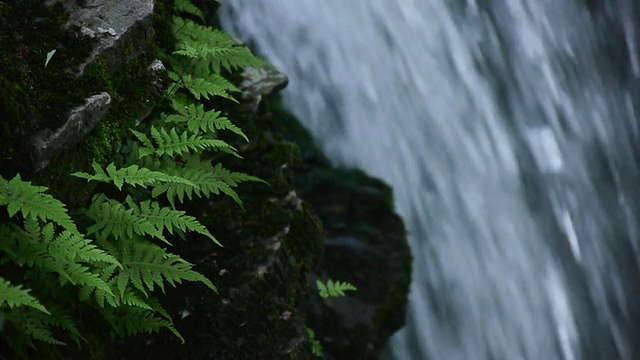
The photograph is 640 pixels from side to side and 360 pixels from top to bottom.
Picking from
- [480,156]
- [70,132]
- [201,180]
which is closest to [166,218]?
[201,180]

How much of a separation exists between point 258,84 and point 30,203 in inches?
102

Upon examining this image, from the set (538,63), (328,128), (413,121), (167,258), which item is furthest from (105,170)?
(538,63)

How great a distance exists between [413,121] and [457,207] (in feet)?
3.39

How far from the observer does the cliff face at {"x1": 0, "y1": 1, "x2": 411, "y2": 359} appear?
3209mm

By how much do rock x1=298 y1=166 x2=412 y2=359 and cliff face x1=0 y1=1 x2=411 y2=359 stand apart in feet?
0.04

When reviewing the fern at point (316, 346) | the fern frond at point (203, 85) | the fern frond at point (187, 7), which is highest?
the fern frond at point (187, 7)

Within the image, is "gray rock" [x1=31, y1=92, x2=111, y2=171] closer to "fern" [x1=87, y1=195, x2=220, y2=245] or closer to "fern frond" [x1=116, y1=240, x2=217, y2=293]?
"fern" [x1=87, y1=195, x2=220, y2=245]

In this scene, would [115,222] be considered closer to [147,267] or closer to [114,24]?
[147,267]

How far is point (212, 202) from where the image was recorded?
4176 mm

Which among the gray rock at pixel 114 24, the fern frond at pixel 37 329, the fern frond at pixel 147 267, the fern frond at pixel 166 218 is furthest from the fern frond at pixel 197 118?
the fern frond at pixel 37 329

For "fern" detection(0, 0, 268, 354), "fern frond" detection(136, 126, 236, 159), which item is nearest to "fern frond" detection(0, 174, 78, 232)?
"fern" detection(0, 0, 268, 354)

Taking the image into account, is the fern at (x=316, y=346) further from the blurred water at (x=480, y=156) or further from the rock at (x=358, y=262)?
the blurred water at (x=480, y=156)

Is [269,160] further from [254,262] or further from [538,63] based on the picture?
[538,63]

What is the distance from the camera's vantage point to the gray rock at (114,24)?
11.8 feet
